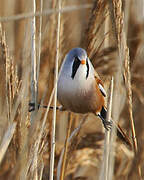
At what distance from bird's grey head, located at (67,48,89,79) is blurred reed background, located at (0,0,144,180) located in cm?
4

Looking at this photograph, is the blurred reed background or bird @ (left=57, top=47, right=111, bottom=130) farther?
bird @ (left=57, top=47, right=111, bottom=130)

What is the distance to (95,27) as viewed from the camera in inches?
65.8

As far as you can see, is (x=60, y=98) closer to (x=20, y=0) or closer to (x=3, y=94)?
(x=3, y=94)

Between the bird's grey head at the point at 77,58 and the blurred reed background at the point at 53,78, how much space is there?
0.04 metres

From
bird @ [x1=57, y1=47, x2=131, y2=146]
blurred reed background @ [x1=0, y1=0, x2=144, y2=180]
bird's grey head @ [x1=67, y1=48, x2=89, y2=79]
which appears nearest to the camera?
blurred reed background @ [x1=0, y1=0, x2=144, y2=180]

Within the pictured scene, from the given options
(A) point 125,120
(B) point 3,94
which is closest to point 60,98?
(B) point 3,94

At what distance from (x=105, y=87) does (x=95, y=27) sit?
0.63 metres

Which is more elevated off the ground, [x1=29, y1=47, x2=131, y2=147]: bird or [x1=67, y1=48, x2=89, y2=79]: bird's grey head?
[x1=67, y1=48, x2=89, y2=79]: bird's grey head

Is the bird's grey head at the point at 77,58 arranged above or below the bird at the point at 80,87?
above

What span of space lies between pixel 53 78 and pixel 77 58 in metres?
0.28

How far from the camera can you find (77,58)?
183 cm

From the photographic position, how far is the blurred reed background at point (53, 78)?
1391mm

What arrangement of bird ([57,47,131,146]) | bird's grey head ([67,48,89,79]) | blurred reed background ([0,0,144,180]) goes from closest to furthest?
blurred reed background ([0,0,144,180]) → bird's grey head ([67,48,89,79]) → bird ([57,47,131,146])

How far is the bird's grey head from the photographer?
1.76 m
